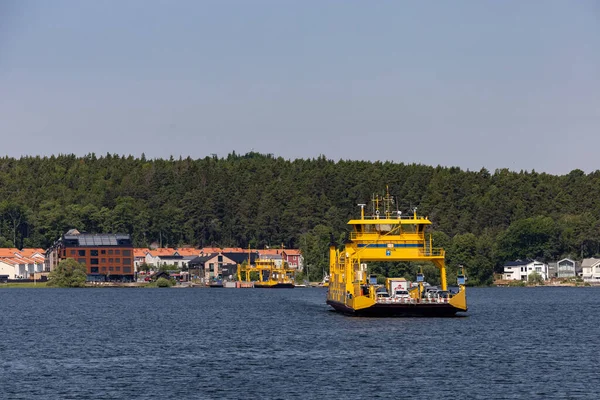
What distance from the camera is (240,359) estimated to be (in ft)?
208

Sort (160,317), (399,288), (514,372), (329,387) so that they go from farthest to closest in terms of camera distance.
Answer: (160,317)
(399,288)
(514,372)
(329,387)

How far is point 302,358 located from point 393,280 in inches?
1180

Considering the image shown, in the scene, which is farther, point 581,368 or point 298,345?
point 298,345

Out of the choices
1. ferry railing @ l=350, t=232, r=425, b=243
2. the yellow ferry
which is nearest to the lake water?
the yellow ferry

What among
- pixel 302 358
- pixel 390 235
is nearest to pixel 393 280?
pixel 390 235

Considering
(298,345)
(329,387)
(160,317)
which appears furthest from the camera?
(160,317)

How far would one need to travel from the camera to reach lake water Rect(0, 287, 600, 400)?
51.7 metres

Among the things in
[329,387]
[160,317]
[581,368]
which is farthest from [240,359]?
[160,317]

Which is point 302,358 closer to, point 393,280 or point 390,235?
point 393,280

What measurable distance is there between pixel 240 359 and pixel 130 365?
6.27m

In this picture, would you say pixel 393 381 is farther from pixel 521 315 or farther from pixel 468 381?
pixel 521 315

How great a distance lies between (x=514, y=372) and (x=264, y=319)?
43637 millimetres

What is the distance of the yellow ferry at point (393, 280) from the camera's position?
86.8 meters

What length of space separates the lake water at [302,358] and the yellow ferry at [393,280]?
1.31m
